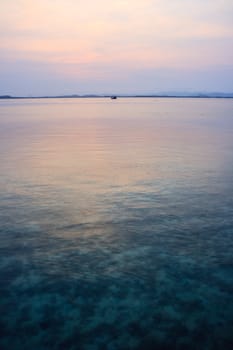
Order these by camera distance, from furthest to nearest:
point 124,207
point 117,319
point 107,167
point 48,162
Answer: point 48,162 → point 107,167 → point 124,207 → point 117,319

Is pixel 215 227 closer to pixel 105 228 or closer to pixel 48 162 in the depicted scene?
pixel 105 228

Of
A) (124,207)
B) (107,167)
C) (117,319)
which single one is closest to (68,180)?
(107,167)

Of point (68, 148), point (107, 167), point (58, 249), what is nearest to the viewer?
point (58, 249)

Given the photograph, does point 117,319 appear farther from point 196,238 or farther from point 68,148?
point 68,148

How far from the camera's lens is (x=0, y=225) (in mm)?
9188

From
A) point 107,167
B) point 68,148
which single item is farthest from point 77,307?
point 68,148

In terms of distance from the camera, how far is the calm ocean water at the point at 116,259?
5.45 m

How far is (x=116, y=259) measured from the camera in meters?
7.54

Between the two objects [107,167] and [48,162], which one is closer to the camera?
[107,167]

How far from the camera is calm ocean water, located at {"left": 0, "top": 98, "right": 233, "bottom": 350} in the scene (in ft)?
17.9

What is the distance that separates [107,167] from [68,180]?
9.35 ft

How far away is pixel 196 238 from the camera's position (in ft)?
27.7

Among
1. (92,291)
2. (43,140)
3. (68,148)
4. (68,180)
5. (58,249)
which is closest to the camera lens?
(92,291)

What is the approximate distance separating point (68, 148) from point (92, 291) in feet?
56.0
